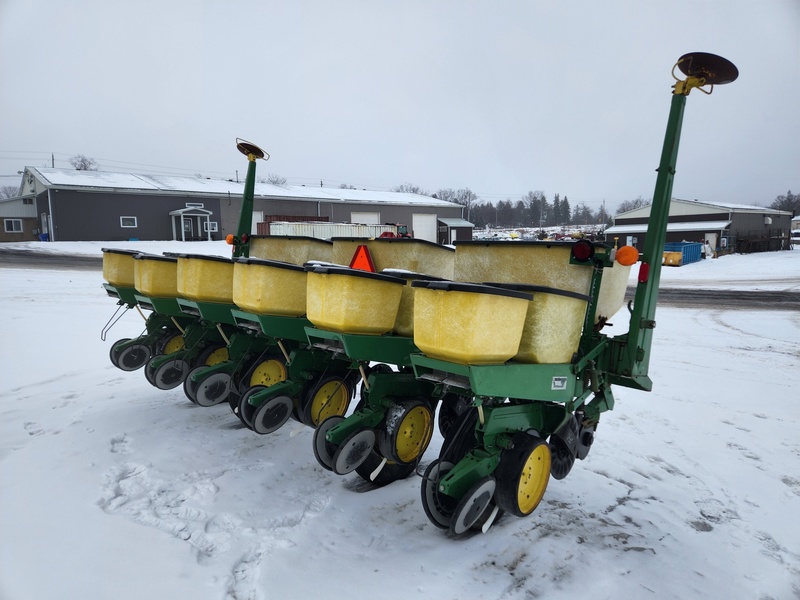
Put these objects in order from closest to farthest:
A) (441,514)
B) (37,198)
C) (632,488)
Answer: (441,514), (632,488), (37,198)

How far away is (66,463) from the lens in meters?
3.67

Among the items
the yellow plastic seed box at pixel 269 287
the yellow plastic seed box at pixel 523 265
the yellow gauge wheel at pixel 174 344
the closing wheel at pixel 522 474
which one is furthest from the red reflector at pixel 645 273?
the yellow gauge wheel at pixel 174 344

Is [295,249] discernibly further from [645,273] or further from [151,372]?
[645,273]

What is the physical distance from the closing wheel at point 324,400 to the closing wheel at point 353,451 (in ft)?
2.21

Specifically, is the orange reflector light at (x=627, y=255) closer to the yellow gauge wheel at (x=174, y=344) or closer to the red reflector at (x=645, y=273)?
the red reflector at (x=645, y=273)

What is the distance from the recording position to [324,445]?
324 cm

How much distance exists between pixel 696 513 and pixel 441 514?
1.73 metres

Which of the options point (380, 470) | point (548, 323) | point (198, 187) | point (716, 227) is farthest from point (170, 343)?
point (716, 227)

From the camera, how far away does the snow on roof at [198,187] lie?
28984mm

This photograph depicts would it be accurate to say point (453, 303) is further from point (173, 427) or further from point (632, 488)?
point (173, 427)

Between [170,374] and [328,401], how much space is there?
1.97 meters

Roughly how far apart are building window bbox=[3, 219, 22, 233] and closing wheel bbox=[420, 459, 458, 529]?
41.1 m

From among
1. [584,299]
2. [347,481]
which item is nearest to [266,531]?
[347,481]

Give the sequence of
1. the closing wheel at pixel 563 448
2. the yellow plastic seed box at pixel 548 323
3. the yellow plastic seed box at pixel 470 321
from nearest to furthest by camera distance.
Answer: the yellow plastic seed box at pixel 470 321 → the yellow plastic seed box at pixel 548 323 → the closing wheel at pixel 563 448
